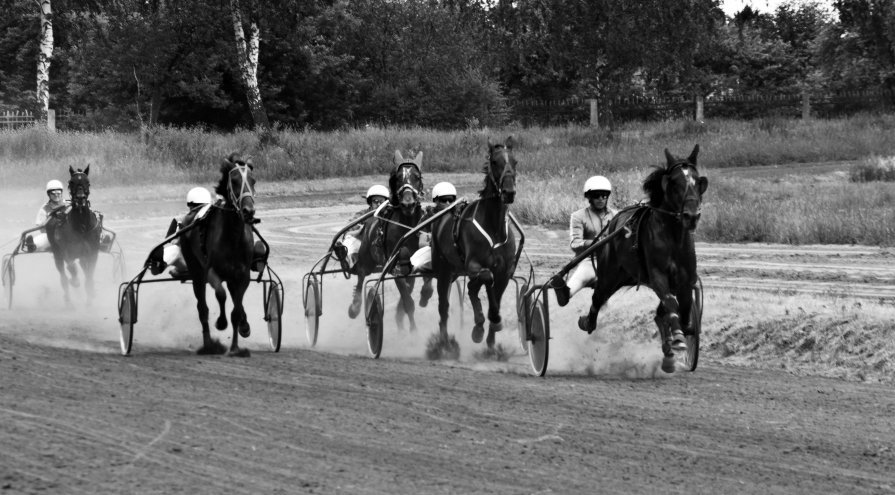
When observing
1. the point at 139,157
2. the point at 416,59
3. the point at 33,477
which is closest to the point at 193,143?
the point at 139,157

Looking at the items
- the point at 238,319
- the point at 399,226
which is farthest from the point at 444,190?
the point at 238,319

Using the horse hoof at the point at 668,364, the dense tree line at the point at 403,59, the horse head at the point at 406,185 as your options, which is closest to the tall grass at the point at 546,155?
the dense tree line at the point at 403,59

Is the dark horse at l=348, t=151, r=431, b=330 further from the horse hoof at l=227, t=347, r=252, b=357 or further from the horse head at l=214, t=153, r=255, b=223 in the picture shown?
the horse head at l=214, t=153, r=255, b=223

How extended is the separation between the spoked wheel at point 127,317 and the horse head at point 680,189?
4541 millimetres

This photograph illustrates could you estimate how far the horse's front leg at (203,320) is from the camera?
39.5 ft

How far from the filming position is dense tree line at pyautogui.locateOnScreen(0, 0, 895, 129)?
3534 centimetres

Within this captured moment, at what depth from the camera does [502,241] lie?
12008mm

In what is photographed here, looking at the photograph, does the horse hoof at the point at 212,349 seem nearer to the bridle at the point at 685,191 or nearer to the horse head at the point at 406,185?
the horse head at the point at 406,185

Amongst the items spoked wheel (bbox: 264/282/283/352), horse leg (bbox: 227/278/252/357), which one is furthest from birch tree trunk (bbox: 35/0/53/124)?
horse leg (bbox: 227/278/252/357)

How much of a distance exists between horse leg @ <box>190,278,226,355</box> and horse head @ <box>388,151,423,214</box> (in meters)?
2.18

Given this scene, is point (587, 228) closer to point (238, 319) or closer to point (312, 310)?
point (238, 319)

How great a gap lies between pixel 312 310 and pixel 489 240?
2475 millimetres

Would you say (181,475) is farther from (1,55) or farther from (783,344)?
(1,55)

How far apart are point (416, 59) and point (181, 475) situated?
43590mm
